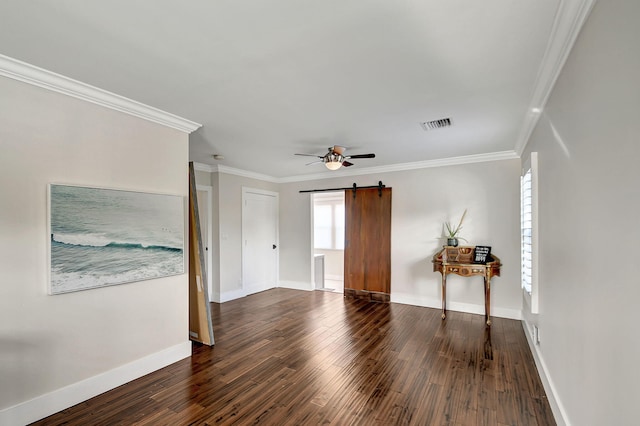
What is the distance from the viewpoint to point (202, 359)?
3199mm

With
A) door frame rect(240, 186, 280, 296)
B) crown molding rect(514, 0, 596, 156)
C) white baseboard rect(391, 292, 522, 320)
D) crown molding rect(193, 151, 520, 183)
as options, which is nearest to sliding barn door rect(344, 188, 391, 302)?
white baseboard rect(391, 292, 522, 320)

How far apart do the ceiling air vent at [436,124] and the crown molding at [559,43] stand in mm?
752

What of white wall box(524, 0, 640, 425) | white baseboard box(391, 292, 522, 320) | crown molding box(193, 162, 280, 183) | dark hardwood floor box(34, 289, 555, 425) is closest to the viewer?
white wall box(524, 0, 640, 425)

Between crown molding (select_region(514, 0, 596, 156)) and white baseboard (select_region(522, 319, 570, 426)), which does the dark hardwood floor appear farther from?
crown molding (select_region(514, 0, 596, 156))

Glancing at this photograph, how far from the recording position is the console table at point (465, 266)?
4.24 m

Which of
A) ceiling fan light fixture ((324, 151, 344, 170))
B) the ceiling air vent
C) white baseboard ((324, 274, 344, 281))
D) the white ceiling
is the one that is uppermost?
the white ceiling

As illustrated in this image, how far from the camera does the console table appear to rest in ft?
13.9

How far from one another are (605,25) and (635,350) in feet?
4.38

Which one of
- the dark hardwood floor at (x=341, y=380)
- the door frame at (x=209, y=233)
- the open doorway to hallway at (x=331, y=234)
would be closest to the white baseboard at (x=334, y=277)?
the open doorway to hallway at (x=331, y=234)

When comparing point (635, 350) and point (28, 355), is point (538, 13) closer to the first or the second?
point (635, 350)

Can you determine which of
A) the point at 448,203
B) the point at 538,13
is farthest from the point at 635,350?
the point at 448,203

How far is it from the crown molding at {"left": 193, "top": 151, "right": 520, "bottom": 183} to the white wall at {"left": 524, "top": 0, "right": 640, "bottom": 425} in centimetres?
255

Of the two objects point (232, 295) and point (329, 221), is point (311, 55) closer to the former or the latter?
point (232, 295)

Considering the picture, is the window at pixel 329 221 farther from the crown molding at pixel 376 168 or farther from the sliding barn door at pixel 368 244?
the sliding barn door at pixel 368 244
